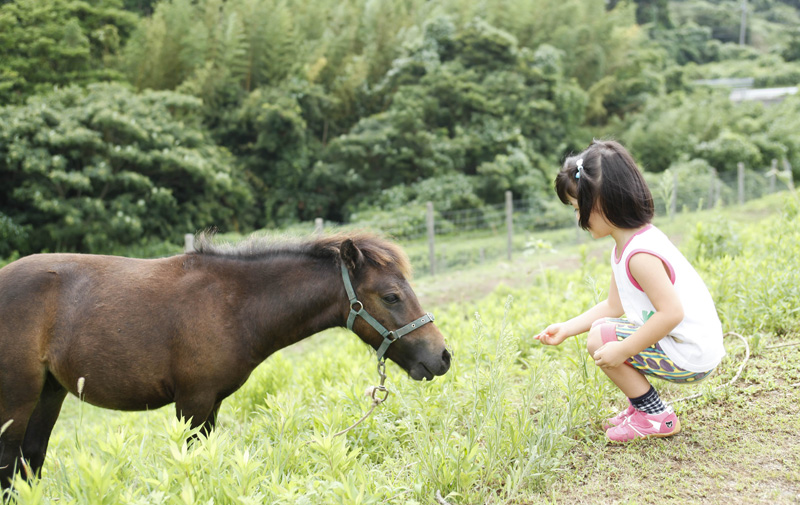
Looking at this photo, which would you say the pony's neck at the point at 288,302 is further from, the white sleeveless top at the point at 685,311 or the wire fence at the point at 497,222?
the wire fence at the point at 497,222

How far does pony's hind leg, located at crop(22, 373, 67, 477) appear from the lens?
2.94 meters

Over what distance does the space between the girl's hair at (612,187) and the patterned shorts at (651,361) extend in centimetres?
49

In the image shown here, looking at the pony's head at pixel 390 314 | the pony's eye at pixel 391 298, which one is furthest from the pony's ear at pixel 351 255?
the pony's eye at pixel 391 298

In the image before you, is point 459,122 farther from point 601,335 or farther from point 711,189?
point 601,335

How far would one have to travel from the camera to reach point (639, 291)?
2.54 metres

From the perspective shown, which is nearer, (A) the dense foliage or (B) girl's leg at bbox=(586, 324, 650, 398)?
(B) girl's leg at bbox=(586, 324, 650, 398)

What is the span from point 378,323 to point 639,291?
1.32m

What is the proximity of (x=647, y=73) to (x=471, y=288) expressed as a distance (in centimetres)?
2311

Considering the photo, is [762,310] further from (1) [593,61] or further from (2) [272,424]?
(1) [593,61]

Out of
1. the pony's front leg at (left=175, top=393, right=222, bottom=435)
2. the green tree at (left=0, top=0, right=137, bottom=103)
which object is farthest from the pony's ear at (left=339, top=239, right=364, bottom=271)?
the green tree at (left=0, top=0, right=137, bottom=103)

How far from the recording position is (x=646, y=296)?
253 cm

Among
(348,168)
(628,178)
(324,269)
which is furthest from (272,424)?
(348,168)

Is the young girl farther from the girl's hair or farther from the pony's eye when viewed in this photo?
the pony's eye

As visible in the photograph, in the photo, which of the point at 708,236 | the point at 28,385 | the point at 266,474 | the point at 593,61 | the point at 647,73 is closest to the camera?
the point at 266,474
